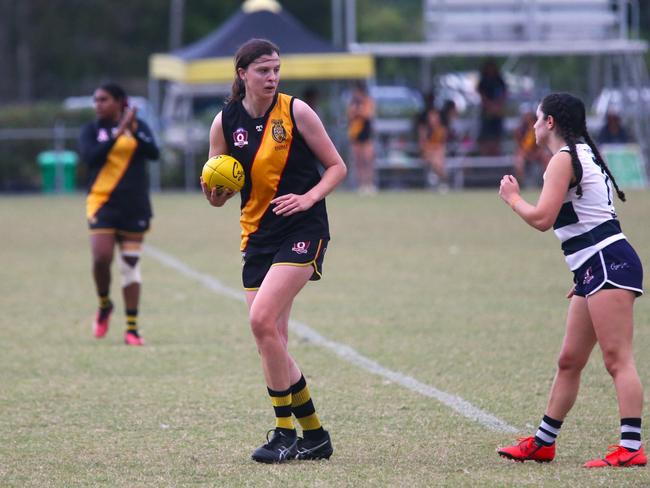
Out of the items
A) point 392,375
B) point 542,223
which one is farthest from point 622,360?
point 392,375

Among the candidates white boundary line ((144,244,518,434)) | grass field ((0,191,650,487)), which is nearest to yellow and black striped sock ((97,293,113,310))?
grass field ((0,191,650,487))

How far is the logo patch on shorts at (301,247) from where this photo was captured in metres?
6.06

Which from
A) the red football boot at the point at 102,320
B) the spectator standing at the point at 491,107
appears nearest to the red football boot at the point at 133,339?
the red football boot at the point at 102,320

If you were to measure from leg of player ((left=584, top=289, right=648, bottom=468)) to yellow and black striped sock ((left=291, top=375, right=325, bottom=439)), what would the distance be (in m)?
1.30

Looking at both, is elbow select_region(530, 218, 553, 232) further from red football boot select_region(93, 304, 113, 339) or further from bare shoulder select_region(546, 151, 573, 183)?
red football boot select_region(93, 304, 113, 339)

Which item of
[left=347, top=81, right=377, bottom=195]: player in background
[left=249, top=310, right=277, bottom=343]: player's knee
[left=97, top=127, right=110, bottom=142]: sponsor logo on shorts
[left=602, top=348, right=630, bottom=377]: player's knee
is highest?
[left=97, top=127, right=110, bottom=142]: sponsor logo on shorts

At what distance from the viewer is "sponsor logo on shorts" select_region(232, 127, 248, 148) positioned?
6.11 meters

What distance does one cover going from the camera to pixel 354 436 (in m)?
6.54

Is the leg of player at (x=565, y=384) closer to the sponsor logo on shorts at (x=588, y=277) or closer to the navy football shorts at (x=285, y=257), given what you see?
the sponsor logo on shorts at (x=588, y=277)

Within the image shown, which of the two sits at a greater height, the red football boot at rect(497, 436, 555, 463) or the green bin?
the red football boot at rect(497, 436, 555, 463)

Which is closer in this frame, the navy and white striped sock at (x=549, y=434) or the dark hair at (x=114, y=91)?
the navy and white striped sock at (x=549, y=434)

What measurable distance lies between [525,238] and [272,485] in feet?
41.6

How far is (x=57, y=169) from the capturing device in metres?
29.8

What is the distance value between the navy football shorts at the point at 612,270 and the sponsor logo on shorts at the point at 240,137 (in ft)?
5.67
